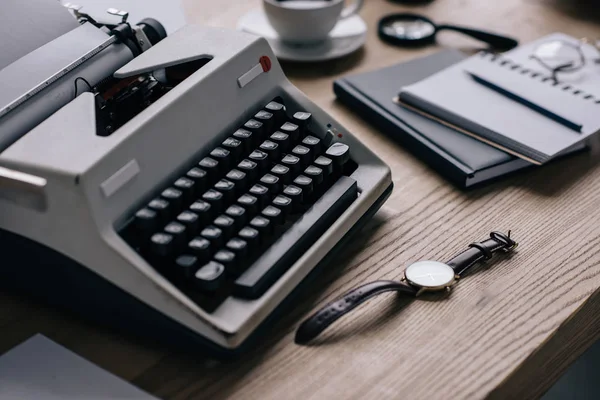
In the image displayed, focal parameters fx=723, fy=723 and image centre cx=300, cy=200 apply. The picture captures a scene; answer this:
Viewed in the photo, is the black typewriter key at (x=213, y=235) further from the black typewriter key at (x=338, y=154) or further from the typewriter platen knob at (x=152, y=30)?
the typewriter platen knob at (x=152, y=30)

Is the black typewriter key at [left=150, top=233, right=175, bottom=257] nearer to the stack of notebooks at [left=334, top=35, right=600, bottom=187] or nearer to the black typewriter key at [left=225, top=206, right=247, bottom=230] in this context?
the black typewriter key at [left=225, top=206, right=247, bottom=230]

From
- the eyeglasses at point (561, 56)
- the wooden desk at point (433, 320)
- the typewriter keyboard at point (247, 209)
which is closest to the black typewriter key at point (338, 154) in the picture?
the typewriter keyboard at point (247, 209)

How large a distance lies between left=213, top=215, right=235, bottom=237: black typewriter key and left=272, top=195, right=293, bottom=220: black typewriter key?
0.23 feet

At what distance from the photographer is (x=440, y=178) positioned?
43.9 inches

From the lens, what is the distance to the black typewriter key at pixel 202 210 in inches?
33.1

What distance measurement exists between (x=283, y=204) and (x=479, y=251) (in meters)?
0.27

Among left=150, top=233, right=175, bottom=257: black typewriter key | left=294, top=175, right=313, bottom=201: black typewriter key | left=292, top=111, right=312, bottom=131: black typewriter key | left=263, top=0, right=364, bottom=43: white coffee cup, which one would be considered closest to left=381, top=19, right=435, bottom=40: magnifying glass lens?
left=263, top=0, right=364, bottom=43: white coffee cup

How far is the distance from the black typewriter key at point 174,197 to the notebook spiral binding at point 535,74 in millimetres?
718

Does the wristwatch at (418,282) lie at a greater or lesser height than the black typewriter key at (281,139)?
lesser

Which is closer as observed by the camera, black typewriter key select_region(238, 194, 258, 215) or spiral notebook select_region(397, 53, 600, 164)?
black typewriter key select_region(238, 194, 258, 215)

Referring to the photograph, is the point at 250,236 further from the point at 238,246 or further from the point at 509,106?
the point at 509,106

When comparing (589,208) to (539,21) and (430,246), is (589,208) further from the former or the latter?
(539,21)

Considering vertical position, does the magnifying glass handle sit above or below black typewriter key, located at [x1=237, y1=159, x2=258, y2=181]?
below

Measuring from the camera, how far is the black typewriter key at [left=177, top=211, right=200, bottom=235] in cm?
82
